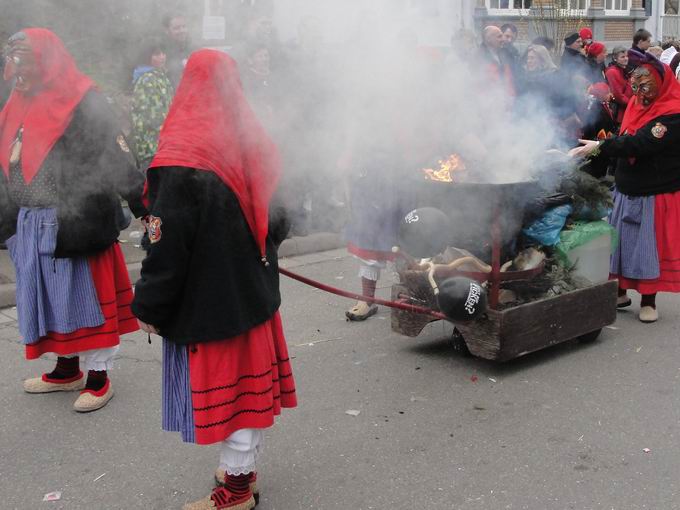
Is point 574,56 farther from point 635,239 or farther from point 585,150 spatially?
point 585,150

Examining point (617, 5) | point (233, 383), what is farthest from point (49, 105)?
point (617, 5)

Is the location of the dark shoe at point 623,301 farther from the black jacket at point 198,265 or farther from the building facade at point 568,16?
the black jacket at point 198,265

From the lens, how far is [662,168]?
17.8ft

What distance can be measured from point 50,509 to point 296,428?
117 cm

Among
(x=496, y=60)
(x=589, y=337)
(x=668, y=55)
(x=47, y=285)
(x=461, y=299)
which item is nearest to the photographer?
(x=461, y=299)

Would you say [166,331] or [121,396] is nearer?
[166,331]

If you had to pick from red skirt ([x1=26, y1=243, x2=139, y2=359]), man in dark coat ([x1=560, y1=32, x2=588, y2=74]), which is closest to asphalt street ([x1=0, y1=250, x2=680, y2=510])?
red skirt ([x1=26, y1=243, x2=139, y2=359])

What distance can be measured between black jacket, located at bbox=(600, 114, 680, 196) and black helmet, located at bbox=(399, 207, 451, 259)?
188cm

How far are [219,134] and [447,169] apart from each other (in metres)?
2.17

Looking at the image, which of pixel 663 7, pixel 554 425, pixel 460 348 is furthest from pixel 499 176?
pixel 663 7

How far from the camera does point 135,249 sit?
7141 mm

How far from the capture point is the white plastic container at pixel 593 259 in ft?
16.8

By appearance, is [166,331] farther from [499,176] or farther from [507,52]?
[507,52]

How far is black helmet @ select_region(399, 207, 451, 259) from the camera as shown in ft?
12.9
